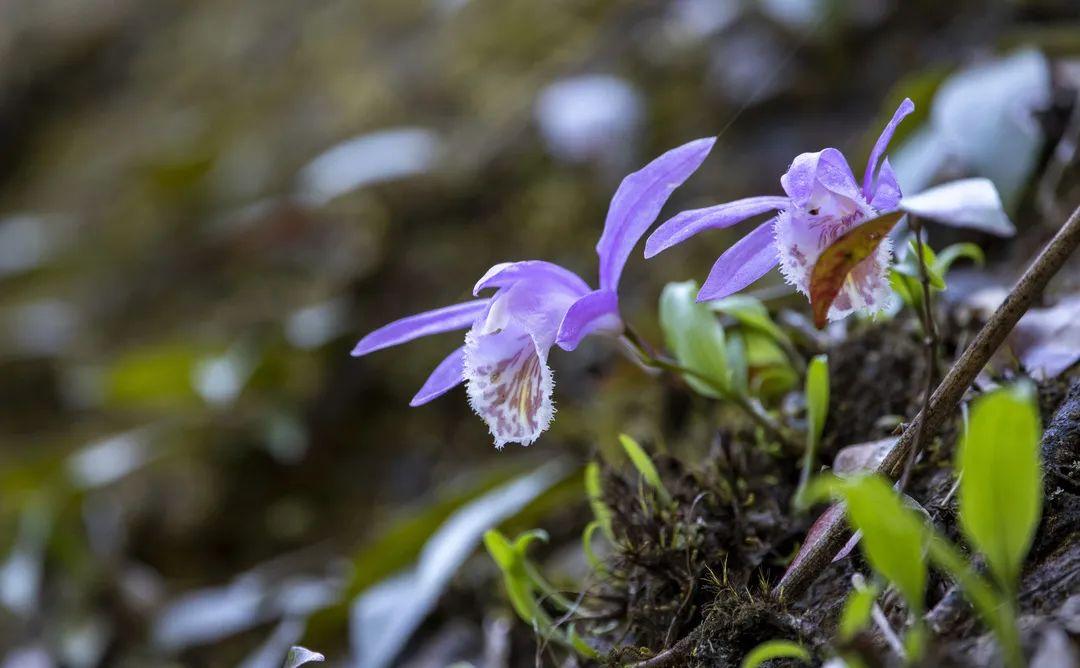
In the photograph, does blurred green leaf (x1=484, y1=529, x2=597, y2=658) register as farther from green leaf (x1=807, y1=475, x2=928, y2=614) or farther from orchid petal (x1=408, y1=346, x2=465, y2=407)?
green leaf (x1=807, y1=475, x2=928, y2=614)

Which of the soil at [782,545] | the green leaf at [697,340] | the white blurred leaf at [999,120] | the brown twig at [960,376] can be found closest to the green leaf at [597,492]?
the soil at [782,545]

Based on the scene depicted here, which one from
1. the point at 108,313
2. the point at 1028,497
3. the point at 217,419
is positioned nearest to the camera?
the point at 1028,497

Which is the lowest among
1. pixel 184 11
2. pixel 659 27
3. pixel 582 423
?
pixel 582 423

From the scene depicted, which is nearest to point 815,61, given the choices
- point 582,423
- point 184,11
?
point 582,423

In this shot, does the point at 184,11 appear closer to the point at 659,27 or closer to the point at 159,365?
the point at 159,365

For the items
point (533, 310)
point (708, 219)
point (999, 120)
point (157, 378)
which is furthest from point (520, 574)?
point (157, 378)

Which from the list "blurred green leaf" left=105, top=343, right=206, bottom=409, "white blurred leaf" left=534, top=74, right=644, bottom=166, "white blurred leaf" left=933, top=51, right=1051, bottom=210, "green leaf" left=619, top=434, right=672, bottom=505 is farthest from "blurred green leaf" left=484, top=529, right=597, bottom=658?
"blurred green leaf" left=105, top=343, right=206, bottom=409
